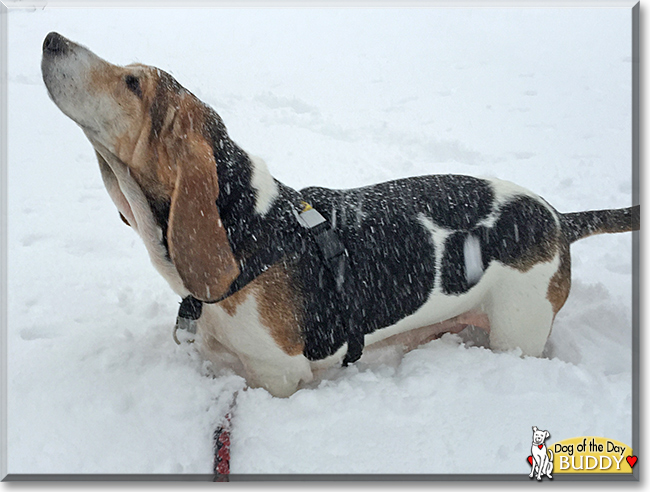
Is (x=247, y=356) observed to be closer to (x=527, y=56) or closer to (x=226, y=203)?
(x=226, y=203)

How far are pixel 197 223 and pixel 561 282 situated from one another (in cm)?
196

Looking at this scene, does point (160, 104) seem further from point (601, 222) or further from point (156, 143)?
point (601, 222)

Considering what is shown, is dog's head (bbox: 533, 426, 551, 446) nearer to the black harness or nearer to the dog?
the dog

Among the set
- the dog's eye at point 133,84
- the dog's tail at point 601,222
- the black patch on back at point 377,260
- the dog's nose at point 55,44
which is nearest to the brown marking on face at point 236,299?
the black patch on back at point 377,260

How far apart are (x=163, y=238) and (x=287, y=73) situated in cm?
550

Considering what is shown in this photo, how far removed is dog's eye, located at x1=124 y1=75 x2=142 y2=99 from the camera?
223 cm

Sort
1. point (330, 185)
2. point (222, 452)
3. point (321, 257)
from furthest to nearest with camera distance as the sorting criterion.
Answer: point (330, 185) → point (321, 257) → point (222, 452)

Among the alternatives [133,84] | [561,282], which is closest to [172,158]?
[133,84]

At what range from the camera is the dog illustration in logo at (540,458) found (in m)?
2.30

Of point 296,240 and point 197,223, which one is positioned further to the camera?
point 296,240

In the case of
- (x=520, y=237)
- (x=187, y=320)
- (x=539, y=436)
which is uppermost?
(x=520, y=237)

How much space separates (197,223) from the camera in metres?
2.24

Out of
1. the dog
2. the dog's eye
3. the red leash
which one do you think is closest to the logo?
the dog

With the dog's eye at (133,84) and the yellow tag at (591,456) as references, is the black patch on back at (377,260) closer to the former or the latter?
the yellow tag at (591,456)
